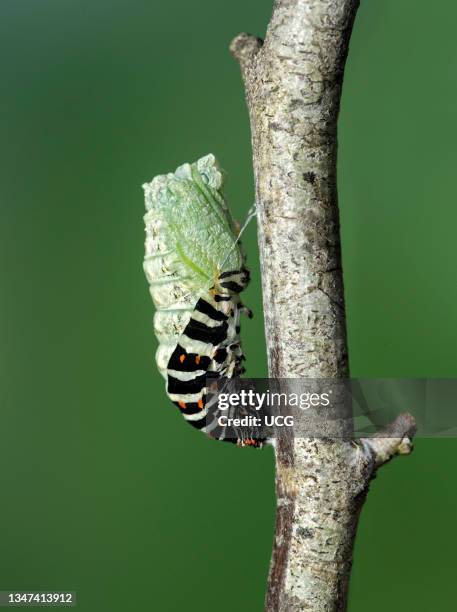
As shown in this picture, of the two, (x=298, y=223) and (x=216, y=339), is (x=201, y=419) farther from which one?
(x=298, y=223)

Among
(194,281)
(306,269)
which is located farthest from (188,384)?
(306,269)

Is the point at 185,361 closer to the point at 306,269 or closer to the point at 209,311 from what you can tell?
the point at 209,311

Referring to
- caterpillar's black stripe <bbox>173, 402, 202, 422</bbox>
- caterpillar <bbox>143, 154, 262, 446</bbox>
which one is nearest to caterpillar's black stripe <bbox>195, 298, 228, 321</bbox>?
caterpillar <bbox>143, 154, 262, 446</bbox>

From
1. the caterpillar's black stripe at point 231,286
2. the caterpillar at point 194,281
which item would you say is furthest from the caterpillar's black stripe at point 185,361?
the caterpillar's black stripe at point 231,286

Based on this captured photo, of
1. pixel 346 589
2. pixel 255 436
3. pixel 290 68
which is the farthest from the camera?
pixel 255 436

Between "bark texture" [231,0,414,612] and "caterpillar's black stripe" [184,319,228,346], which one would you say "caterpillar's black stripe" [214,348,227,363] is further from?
"bark texture" [231,0,414,612]

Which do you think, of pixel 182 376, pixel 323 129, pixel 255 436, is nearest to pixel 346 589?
pixel 255 436

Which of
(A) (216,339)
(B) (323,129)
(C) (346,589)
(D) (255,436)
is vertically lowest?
(C) (346,589)
